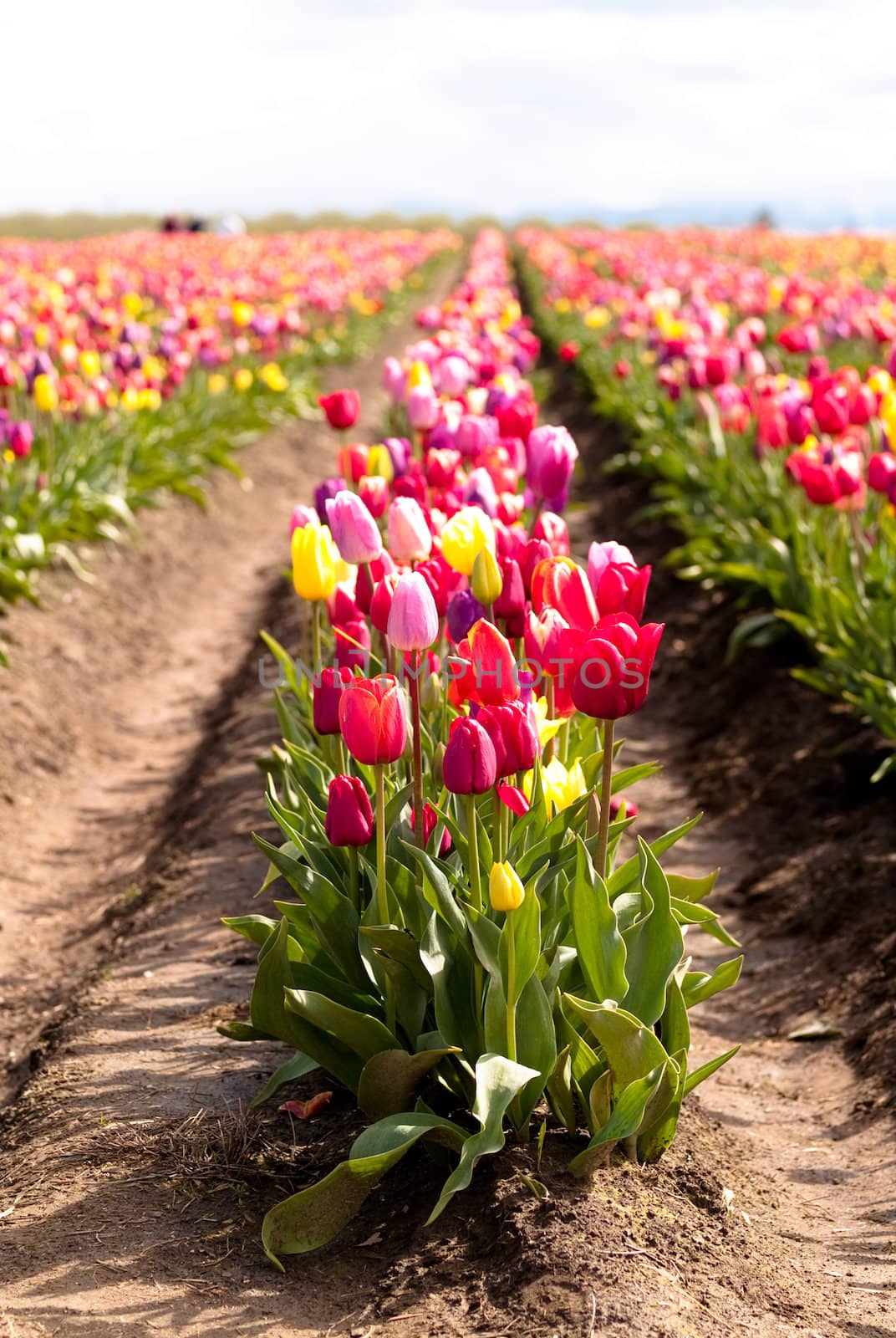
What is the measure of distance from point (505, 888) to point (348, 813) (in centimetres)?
41

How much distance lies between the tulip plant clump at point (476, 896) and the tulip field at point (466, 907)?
0.4 inches

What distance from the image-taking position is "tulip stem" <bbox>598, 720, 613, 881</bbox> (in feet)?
9.25

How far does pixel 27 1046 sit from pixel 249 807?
1.42 m

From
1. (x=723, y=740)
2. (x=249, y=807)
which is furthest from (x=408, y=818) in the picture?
(x=723, y=740)

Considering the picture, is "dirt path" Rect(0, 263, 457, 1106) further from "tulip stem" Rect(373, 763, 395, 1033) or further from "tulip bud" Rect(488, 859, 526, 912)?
"tulip bud" Rect(488, 859, 526, 912)

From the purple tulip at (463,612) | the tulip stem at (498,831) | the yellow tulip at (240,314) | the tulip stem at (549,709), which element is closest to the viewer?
the tulip stem at (498,831)

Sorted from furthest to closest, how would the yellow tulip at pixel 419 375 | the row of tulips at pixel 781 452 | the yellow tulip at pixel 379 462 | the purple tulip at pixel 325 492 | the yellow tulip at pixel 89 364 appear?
the yellow tulip at pixel 89 364
the yellow tulip at pixel 419 375
the row of tulips at pixel 781 452
the yellow tulip at pixel 379 462
the purple tulip at pixel 325 492

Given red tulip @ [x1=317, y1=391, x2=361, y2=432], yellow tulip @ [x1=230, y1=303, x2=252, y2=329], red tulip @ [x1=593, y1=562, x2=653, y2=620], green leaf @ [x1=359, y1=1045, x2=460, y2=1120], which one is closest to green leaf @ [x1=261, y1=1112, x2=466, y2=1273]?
green leaf @ [x1=359, y1=1045, x2=460, y2=1120]

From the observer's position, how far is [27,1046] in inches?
164

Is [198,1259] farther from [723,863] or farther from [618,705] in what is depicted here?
[723,863]

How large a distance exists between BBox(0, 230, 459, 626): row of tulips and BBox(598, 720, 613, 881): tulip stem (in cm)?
503

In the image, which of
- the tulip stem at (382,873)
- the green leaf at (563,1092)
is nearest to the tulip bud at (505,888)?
the tulip stem at (382,873)

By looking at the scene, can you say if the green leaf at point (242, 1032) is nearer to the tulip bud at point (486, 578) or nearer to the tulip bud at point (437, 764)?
the tulip bud at point (437, 764)

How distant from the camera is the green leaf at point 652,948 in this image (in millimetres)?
2910
